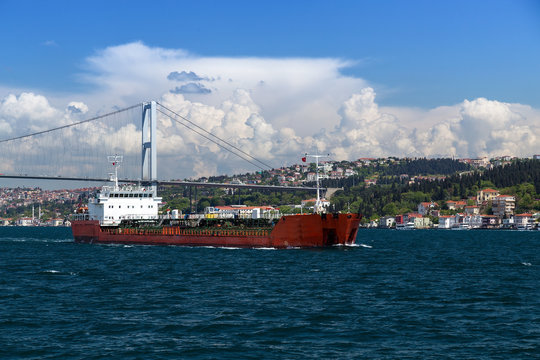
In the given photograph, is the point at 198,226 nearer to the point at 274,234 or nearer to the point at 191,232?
the point at 191,232

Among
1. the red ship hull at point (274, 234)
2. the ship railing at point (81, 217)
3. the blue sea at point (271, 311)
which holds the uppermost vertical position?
the ship railing at point (81, 217)

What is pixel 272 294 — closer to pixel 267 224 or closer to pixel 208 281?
pixel 208 281

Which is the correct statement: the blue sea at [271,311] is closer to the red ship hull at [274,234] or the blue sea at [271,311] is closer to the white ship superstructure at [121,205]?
the red ship hull at [274,234]

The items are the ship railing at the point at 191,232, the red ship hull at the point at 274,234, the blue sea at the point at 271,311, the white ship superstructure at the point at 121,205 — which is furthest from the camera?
the white ship superstructure at the point at 121,205

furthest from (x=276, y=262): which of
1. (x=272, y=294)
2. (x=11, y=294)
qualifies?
(x=11, y=294)

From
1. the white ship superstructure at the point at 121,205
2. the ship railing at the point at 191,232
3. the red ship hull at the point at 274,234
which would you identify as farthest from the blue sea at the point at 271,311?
the white ship superstructure at the point at 121,205

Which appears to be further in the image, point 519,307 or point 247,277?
point 247,277

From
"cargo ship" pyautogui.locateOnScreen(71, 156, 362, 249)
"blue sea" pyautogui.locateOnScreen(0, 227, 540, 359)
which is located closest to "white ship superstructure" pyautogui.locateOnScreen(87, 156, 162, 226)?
"cargo ship" pyautogui.locateOnScreen(71, 156, 362, 249)
